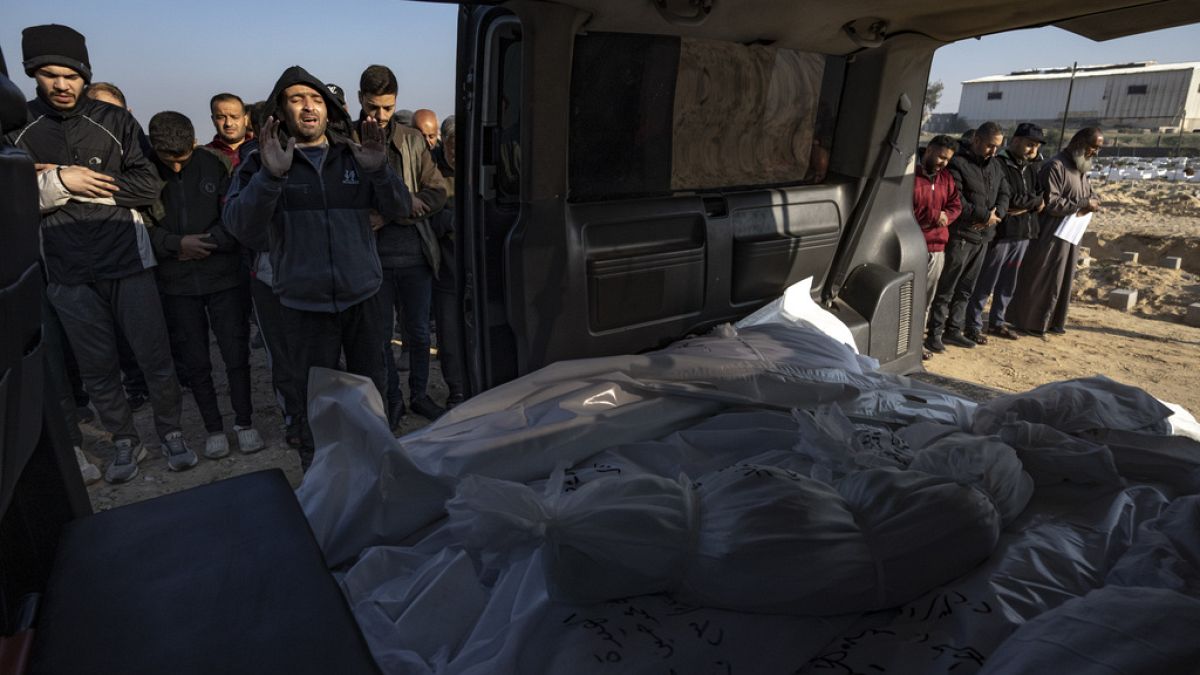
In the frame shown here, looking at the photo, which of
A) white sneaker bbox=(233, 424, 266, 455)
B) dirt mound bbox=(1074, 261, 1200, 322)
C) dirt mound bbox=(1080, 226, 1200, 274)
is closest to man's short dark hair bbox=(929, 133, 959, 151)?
dirt mound bbox=(1074, 261, 1200, 322)

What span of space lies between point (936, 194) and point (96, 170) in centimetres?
521

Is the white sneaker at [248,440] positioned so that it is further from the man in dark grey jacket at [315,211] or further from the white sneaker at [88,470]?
the man in dark grey jacket at [315,211]

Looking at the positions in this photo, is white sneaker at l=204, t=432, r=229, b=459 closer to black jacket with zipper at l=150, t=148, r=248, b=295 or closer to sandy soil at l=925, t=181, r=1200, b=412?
black jacket with zipper at l=150, t=148, r=248, b=295

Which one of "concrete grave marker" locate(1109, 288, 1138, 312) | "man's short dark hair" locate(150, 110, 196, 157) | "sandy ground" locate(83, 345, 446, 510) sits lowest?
"sandy ground" locate(83, 345, 446, 510)

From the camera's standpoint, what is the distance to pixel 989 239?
5.84 meters

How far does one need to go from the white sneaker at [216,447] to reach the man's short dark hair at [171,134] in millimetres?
1440

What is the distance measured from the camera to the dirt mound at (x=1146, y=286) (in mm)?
7379

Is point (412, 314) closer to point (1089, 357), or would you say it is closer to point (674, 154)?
point (674, 154)

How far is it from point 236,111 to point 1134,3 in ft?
13.8

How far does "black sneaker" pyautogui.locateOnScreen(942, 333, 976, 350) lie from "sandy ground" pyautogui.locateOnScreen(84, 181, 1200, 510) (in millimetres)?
81

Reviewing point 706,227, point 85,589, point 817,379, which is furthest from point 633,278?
point 85,589

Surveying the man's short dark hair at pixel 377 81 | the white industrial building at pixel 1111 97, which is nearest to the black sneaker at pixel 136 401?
the man's short dark hair at pixel 377 81

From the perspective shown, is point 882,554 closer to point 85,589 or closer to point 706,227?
point 85,589

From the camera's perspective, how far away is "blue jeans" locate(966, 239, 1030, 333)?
240 inches
